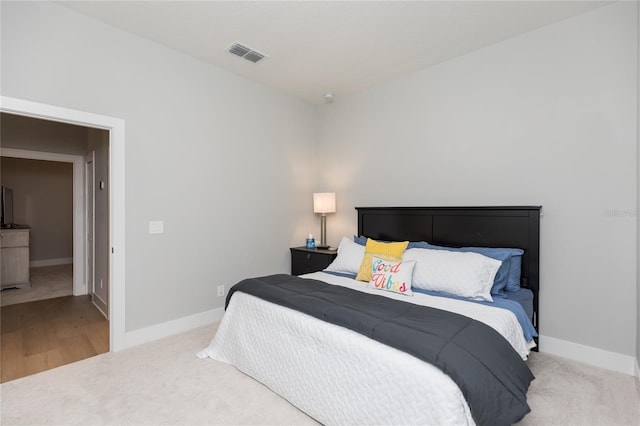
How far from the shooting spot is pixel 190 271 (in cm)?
330

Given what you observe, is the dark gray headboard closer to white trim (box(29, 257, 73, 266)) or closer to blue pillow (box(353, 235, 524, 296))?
blue pillow (box(353, 235, 524, 296))

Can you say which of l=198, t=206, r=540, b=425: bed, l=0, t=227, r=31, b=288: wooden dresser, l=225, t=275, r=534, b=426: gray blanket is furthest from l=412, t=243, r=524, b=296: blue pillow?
l=0, t=227, r=31, b=288: wooden dresser

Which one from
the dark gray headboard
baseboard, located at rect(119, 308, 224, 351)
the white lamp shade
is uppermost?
the white lamp shade

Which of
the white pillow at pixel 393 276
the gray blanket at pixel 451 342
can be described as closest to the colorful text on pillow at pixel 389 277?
the white pillow at pixel 393 276

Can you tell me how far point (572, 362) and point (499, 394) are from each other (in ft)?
5.60

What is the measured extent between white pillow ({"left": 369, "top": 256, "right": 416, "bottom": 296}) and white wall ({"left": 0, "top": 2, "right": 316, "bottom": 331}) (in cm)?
177

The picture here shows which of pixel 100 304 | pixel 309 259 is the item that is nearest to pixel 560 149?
pixel 309 259

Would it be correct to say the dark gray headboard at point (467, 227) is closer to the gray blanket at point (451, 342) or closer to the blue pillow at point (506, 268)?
the blue pillow at point (506, 268)

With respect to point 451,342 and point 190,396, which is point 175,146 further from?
point 451,342

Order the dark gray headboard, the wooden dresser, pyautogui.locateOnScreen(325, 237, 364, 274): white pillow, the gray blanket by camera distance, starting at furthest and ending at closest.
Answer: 1. the wooden dresser
2. pyautogui.locateOnScreen(325, 237, 364, 274): white pillow
3. the dark gray headboard
4. the gray blanket

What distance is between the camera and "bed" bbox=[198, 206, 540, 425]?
1422mm

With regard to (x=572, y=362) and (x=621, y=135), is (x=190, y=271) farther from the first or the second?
(x=621, y=135)

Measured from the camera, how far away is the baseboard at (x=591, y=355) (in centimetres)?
237

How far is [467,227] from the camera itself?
10.0 ft
